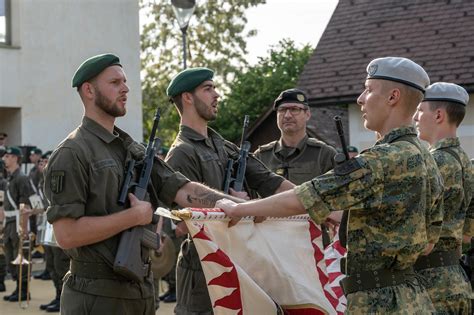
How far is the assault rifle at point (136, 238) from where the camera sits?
17.4ft

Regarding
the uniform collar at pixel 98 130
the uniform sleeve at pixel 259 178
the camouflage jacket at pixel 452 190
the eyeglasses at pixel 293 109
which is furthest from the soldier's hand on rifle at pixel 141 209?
the eyeglasses at pixel 293 109

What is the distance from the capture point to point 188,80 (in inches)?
279

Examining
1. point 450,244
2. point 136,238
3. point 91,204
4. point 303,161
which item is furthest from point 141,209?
point 303,161

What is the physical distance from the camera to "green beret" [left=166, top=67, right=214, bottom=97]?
708cm

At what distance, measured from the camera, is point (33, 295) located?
50.8ft

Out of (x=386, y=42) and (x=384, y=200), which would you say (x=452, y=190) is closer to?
(x=384, y=200)

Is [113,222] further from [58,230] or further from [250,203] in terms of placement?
[250,203]

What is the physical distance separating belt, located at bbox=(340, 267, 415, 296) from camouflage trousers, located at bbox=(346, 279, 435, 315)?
0.02 meters

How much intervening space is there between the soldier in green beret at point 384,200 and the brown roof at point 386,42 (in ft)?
40.4

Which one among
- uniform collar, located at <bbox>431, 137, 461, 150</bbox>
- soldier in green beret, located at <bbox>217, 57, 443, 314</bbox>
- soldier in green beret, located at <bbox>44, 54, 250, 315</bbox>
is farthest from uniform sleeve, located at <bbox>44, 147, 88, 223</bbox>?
uniform collar, located at <bbox>431, 137, 461, 150</bbox>

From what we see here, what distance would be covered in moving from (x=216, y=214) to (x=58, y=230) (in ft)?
2.88

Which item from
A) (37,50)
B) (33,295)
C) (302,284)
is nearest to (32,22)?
(37,50)

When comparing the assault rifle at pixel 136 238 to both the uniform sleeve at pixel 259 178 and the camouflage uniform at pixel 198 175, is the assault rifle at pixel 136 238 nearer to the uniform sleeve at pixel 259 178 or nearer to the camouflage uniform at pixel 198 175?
the camouflage uniform at pixel 198 175

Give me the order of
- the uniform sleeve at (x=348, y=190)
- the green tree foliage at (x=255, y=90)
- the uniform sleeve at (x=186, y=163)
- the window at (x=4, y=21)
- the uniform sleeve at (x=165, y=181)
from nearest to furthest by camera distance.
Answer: the uniform sleeve at (x=348, y=190)
the uniform sleeve at (x=165, y=181)
the uniform sleeve at (x=186, y=163)
the window at (x=4, y=21)
the green tree foliage at (x=255, y=90)
